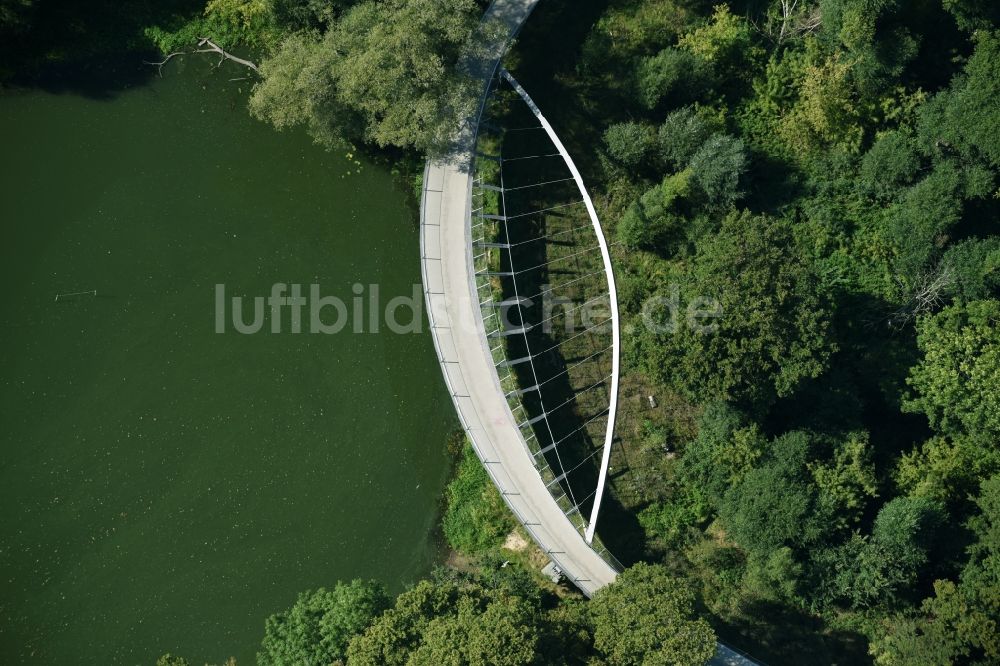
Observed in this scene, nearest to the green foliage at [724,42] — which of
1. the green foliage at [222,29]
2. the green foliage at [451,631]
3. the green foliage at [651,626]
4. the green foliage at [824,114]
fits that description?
the green foliage at [824,114]

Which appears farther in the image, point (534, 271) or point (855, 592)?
point (534, 271)

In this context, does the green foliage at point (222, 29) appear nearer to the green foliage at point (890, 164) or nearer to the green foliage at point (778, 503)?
the green foliage at point (890, 164)

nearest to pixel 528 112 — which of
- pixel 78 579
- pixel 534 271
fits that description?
pixel 534 271

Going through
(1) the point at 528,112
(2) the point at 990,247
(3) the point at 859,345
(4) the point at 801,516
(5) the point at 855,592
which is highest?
(1) the point at 528,112

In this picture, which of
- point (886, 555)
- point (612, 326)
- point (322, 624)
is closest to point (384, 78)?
point (612, 326)

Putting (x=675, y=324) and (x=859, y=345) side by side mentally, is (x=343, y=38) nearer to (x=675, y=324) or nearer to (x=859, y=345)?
(x=675, y=324)

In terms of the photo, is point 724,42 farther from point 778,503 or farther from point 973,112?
point 778,503
